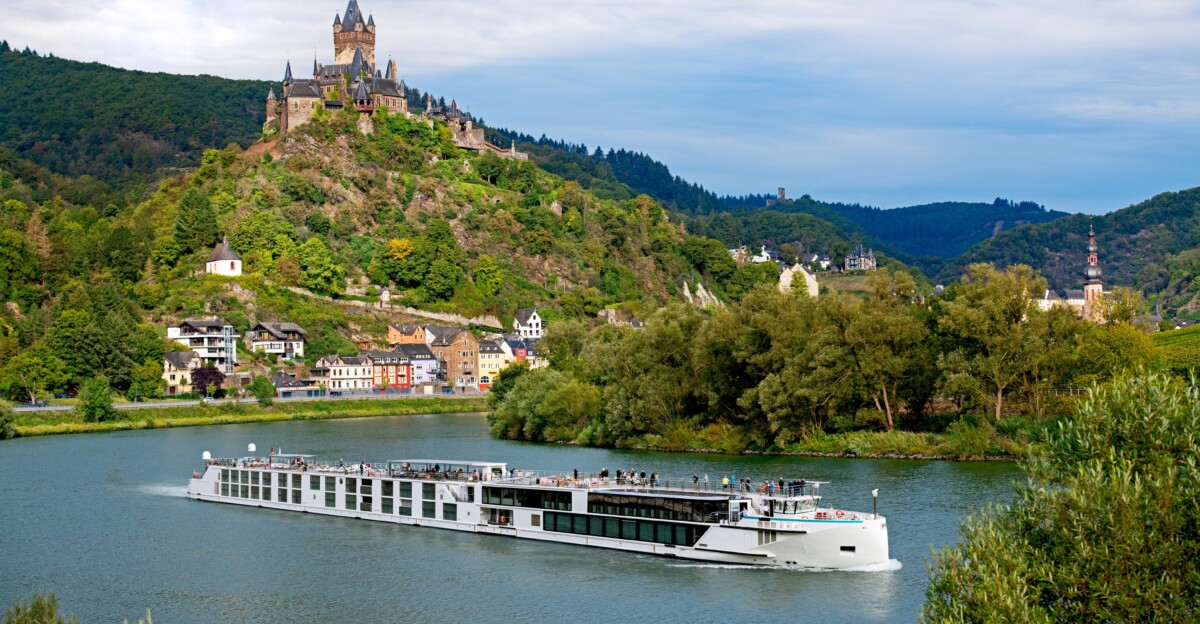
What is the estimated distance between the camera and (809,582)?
135 ft

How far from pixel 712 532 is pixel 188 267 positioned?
359 feet

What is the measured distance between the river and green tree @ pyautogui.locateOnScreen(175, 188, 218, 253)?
75.6 metres

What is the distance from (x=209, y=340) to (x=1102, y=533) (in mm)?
113881

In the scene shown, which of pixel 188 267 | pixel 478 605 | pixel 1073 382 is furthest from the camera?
pixel 188 267

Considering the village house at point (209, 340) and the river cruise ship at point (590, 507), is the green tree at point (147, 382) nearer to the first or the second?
the village house at point (209, 340)

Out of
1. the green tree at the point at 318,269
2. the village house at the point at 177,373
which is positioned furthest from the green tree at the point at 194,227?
the village house at the point at 177,373

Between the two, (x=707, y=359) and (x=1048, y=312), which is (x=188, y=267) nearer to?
(x=707, y=359)

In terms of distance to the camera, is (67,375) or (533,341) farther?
(533,341)

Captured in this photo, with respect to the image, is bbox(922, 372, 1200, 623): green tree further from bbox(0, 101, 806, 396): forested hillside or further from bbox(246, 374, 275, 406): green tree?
bbox(0, 101, 806, 396): forested hillside

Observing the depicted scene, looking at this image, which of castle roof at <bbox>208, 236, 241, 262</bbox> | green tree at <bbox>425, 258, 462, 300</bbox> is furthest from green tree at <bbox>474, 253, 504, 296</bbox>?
castle roof at <bbox>208, 236, 241, 262</bbox>

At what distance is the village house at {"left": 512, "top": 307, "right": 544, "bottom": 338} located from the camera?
15525 centimetres

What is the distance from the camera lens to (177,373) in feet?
399

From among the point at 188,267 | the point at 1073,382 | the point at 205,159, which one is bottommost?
the point at 1073,382

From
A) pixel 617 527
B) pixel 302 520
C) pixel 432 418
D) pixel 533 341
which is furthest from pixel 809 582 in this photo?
pixel 533 341
